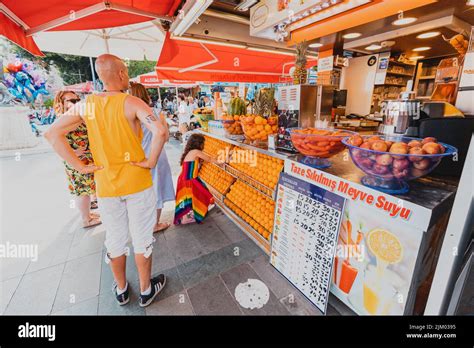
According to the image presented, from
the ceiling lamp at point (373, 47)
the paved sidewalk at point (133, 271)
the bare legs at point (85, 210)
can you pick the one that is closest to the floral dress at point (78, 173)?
the bare legs at point (85, 210)

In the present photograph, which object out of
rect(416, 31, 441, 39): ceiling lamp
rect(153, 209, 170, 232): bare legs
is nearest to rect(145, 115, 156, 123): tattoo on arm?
rect(153, 209, 170, 232): bare legs

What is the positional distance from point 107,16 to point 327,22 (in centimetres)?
Answer: 417

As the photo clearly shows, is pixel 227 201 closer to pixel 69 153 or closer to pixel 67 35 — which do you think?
pixel 69 153

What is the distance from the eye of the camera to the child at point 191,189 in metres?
3.34

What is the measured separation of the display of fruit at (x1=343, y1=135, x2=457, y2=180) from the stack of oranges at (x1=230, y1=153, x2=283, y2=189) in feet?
3.35

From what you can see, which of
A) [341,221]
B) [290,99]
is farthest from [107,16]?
[341,221]

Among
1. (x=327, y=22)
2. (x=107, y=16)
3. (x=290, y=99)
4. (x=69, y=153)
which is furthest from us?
(x=327, y=22)

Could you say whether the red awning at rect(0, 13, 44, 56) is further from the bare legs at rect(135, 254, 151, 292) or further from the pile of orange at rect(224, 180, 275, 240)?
the pile of orange at rect(224, 180, 275, 240)

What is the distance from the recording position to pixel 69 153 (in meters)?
1.83

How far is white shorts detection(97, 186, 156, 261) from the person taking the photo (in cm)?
186

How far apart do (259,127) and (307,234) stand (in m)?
1.32

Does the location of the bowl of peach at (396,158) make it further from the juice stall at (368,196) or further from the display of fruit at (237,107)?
the display of fruit at (237,107)

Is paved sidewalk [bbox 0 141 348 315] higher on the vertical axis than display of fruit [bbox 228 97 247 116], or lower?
lower
